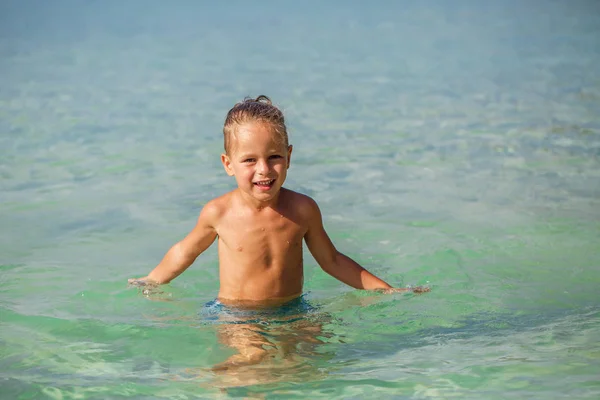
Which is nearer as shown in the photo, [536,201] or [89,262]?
[89,262]

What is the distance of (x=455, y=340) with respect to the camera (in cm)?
400

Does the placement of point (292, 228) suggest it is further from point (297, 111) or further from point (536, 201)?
point (297, 111)

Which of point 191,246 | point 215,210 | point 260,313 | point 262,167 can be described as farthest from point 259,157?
point 260,313

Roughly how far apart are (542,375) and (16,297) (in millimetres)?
2942

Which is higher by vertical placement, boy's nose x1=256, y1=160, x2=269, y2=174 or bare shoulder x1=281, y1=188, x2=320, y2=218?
boy's nose x1=256, y1=160, x2=269, y2=174

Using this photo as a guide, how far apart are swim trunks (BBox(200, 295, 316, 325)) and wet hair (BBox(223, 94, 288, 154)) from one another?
81cm

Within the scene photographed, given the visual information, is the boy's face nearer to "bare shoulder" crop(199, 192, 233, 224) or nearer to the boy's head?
the boy's head

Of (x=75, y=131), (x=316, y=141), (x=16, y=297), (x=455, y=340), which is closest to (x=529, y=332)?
(x=455, y=340)

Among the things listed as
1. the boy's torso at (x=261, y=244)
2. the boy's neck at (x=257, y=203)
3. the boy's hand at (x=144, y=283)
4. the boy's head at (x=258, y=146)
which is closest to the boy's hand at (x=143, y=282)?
the boy's hand at (x=144, y=283)

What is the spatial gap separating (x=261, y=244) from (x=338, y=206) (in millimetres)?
2441

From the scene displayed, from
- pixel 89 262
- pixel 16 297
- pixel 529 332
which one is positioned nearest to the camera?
pixel 529 332

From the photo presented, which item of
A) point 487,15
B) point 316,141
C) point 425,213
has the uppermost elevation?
point 487,15

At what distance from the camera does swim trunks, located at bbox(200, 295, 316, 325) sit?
4156 millimetres

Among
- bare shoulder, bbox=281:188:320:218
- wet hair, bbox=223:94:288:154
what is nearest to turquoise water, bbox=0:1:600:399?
bare shoulder, bbox=281:188:320:218
